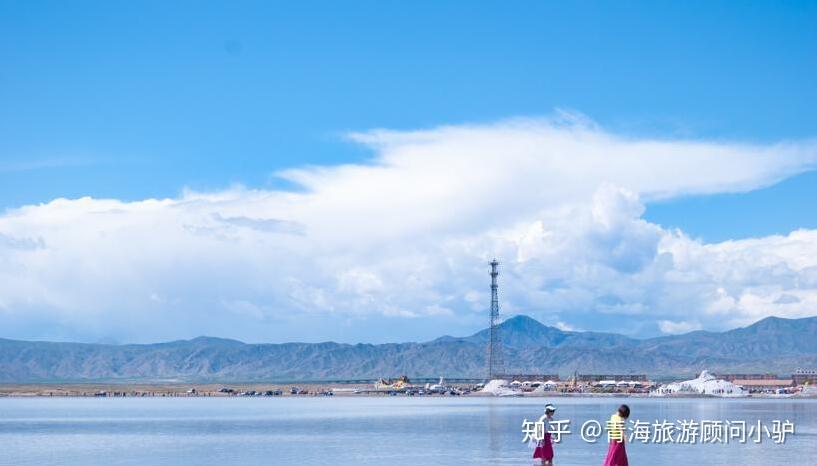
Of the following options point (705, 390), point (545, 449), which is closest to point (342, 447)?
point (545, 449)

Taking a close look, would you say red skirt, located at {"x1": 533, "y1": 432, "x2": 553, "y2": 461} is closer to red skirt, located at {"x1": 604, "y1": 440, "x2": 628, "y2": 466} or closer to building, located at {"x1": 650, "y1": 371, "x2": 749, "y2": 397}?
red skirt, located at {"x1": 604, "y1": 440, "x2": 628, "y2": 466}

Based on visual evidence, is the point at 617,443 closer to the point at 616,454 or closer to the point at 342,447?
the point at 616,454

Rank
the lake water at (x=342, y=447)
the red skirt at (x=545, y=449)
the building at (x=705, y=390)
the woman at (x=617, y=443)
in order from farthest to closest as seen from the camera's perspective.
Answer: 1. the building at (x=705, y=390)
2. the lake water at (x=342, y=447)
3. the red skirt at (x=545, y=449)
4. the woman at (x=617, y=443)

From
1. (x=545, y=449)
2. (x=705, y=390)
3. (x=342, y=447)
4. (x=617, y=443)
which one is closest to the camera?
(x=617, y=443)

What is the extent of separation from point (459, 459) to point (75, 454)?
17.5 meters

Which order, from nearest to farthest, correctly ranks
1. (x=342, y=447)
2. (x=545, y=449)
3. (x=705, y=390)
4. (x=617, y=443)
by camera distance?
Result: (x=617, y=443), (x=545, y=449), (x=342, y=447), (x=705, y=390)

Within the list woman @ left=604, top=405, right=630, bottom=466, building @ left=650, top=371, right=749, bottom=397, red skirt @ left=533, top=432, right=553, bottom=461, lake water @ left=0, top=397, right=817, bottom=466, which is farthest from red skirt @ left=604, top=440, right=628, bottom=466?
building @ left=650, top=371, right=749, bottom=397

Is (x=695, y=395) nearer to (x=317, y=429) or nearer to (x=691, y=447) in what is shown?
(x=317, y=429)

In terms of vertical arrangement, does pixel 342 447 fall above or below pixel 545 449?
below

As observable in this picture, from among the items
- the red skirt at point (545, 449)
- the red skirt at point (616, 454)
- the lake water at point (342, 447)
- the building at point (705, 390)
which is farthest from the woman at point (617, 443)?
the building at point (705, 390)

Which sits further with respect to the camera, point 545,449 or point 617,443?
point 545,449

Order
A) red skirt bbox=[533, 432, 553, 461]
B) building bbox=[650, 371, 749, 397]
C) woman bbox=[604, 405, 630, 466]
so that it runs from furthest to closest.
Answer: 1. building bbox=[650, 371, 749, 397]
2. red skirt bbox=[533, 432, 553, 461]
3. woman bbox=[604, 405, 630, 466]

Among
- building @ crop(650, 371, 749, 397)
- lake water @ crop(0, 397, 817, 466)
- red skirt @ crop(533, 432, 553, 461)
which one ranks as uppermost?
building @ crop(650, 371, 749, 397)

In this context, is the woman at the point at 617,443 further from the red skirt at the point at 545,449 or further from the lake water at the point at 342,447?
the lake water at the point at 342,447
